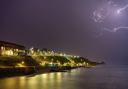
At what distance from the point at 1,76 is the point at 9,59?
3431 centimetres

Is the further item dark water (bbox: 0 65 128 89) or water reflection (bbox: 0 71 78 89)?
dark water (bbox: 0 65 128 89)

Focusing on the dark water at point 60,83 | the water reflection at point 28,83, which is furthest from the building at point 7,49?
the water reflection at point 28,83

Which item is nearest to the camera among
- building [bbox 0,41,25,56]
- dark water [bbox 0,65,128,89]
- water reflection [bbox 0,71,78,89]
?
water reflection [bbox 0,71,78,89]

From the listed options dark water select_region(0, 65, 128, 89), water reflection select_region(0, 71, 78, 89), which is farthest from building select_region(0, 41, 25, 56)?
water reflection select_region(0, 71, 78, 89)

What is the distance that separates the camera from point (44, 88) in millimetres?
59812

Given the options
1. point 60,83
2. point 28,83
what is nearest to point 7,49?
point 60,83

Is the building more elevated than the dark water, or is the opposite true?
the building

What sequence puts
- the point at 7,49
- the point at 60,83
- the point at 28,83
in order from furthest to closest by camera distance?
the point at 7,49
the point at 60,83
the point at 28,83

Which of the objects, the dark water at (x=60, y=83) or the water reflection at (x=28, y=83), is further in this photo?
the dark water at (x=60, y=83)

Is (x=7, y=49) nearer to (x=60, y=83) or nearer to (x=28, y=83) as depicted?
(x=60, y=83)

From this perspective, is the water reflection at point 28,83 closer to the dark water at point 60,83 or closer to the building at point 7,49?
the dark water at point 60,83

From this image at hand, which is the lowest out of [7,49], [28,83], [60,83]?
[60,83]

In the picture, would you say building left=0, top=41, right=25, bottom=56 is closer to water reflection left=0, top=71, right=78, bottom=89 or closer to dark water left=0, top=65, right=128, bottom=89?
dark water left=0, top=65, right=128, bottom=89

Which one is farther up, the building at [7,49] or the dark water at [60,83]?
the building at [7,49]
